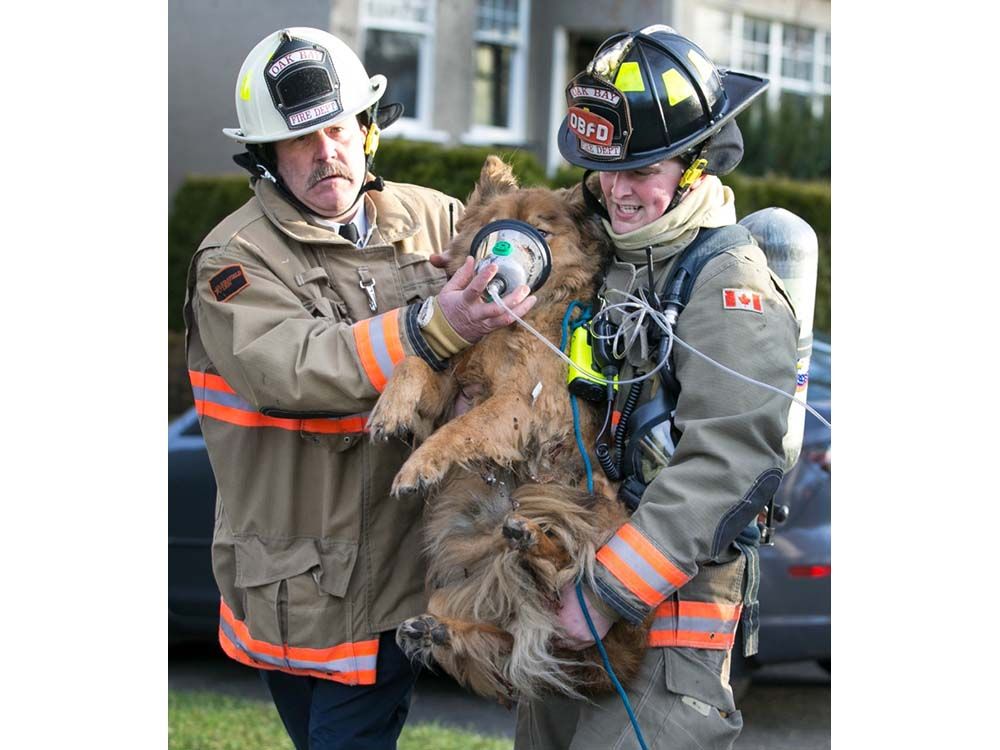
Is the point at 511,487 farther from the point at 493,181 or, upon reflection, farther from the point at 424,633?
the point at 493,181

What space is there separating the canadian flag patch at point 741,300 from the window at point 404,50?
13.0 m

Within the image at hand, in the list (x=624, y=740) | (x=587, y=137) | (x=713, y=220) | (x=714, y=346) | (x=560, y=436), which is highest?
(x=587, y=137)

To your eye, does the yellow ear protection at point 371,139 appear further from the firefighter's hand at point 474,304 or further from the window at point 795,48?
the window at point 795,48

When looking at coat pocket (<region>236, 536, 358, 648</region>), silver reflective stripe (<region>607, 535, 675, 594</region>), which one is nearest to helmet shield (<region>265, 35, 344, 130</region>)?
coat pocket (<region>236, 536, 358, 648</region>)

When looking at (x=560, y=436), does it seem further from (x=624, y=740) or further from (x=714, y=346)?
(x=624, y=740)

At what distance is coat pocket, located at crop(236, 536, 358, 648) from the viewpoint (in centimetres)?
368

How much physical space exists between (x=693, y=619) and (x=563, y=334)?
2.98ft

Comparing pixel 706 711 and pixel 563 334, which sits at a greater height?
pixel 563 334

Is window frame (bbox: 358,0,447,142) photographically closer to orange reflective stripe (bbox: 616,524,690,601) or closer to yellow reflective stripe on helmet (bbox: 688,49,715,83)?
yellow reflective stripe on helmet (bbox: 688,49,715,83)

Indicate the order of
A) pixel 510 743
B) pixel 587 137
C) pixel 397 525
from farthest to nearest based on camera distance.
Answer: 1. pixel 510 743
2. pixel 397 525
3. pixel 587 137

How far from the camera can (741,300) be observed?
298cm

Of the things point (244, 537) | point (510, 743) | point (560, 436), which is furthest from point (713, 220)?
point (510, 743)

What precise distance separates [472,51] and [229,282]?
1378 centimetres

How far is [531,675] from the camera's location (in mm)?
3062
